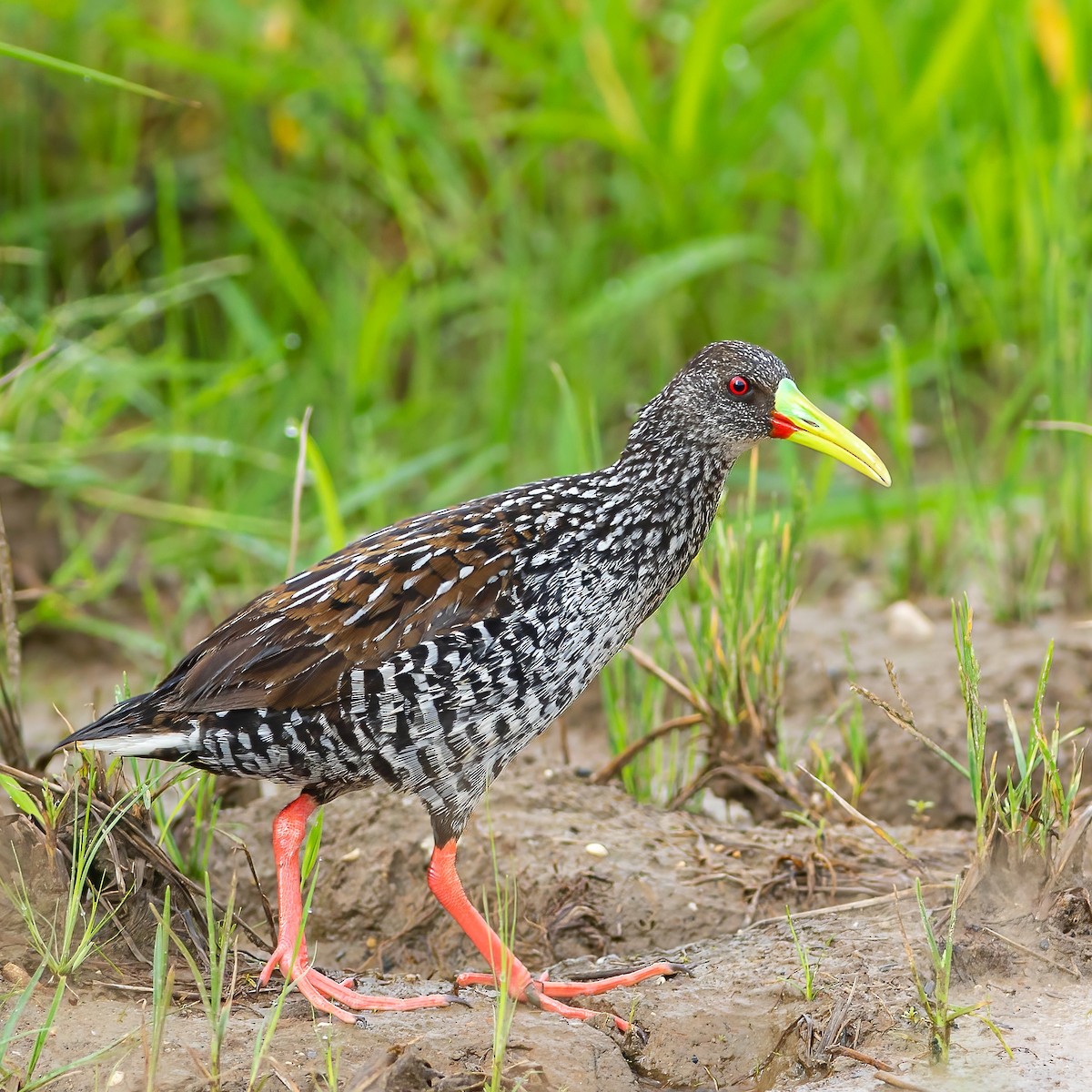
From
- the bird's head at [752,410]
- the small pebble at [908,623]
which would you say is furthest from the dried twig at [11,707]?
the small pebble at [908,623]

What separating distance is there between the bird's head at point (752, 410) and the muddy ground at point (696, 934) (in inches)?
36.6

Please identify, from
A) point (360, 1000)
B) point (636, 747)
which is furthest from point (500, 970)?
point (636, 747)

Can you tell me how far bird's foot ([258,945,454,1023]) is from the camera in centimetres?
318

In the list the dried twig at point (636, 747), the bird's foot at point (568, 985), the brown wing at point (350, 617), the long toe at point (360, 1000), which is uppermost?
the brown wing at point (350, 617)

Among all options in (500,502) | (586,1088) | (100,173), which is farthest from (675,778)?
(100,173)

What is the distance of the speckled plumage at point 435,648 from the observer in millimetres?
3355

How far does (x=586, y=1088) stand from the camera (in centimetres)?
302

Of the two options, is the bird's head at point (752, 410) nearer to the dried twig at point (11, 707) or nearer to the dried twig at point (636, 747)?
the dried twig at point (636, 747)

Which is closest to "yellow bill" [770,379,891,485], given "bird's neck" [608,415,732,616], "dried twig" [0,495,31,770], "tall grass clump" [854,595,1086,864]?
"bird's neck" [608,415,732,616]

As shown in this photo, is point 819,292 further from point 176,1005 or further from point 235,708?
point 176,1005

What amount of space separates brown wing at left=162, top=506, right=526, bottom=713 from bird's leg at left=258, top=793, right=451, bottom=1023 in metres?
0.33

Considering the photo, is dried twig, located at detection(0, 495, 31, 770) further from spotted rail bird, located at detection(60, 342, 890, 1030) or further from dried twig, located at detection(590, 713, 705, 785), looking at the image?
dried twig, located at detection(590, 713, 705, 785)

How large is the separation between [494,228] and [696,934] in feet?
13.8

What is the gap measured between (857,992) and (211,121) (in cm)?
527
